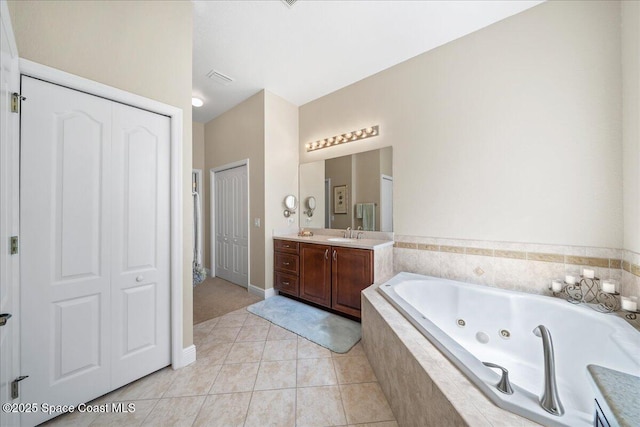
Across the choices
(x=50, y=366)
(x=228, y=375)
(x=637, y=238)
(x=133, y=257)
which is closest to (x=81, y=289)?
(x=133, y=257)

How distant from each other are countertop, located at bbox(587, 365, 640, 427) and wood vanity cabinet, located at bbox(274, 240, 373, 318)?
5.05ft

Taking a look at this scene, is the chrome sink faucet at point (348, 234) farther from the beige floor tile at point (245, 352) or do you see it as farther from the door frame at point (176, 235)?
the door frame at point (176, 235)

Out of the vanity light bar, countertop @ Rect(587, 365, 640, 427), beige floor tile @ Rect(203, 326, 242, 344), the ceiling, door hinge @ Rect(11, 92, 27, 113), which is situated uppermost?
the ceiling

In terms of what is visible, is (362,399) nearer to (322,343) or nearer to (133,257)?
(322,343)

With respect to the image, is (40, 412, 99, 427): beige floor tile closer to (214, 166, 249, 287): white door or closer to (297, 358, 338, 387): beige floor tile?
(297, 358, 338, 387): beige floor tile

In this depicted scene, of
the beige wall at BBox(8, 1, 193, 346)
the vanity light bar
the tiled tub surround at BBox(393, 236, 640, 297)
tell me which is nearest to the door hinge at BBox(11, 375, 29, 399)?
the beige wall at BBox(8, 1, 193, 346)

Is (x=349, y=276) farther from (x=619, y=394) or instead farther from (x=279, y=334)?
(x=619, y=394)

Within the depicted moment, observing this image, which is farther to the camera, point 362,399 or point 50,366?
point 362,399

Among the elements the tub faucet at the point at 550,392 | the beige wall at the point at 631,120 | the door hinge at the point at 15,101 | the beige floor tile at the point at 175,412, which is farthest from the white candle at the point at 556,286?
the door hinge at the point at 15,101

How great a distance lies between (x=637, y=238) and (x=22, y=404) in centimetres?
363

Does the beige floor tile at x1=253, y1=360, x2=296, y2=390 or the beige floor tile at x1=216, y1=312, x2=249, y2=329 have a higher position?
the beige floor tile at x1=216, y1=312, x2=249, y2=329

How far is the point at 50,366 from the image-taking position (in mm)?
1175

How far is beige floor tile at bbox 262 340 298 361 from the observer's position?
1.74m

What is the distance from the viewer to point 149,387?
4.70 feet
